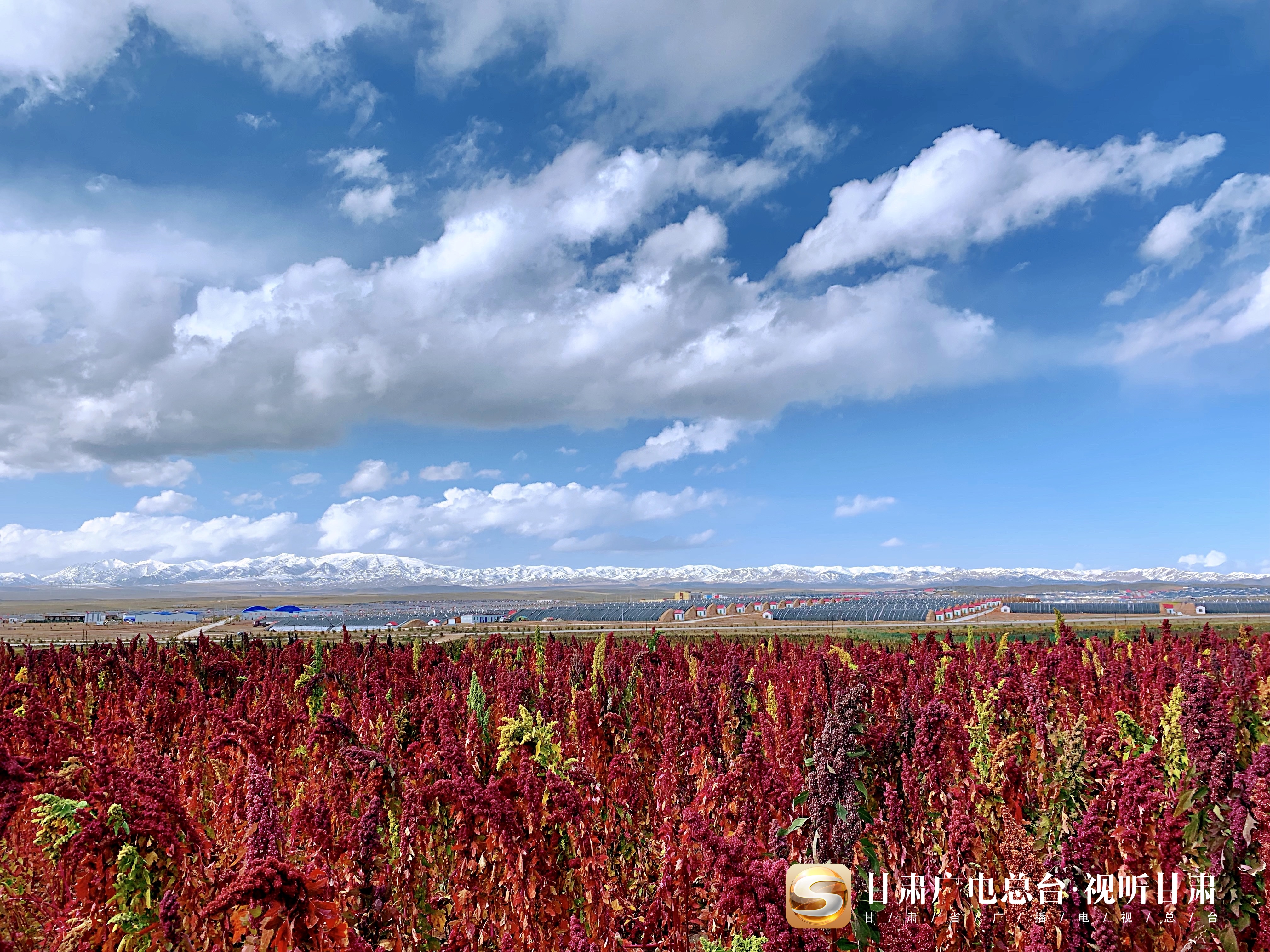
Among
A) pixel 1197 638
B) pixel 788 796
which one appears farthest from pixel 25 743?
pixel 1197 638

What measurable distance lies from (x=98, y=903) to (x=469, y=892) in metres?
1.91

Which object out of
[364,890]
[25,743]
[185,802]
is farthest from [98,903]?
[25,743]

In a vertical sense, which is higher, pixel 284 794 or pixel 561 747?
pixel 561 747

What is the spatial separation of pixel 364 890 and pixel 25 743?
6.02 meters

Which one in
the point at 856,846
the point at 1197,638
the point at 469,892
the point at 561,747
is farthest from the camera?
the point at 1197,638

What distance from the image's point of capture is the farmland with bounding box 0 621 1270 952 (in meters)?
3.17

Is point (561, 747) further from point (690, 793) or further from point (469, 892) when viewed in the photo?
point (469, 892)

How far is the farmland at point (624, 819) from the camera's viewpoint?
3172 mm

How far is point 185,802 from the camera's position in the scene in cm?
593

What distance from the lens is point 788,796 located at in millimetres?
4520

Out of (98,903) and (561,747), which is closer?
(98,903)

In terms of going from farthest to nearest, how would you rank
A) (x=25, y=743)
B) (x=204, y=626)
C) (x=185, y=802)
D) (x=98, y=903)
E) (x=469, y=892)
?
(x=204, y=626) < (x=25, y=743) < (x=185, y=802) < (x=469, y=892) < (x=98, y=903)

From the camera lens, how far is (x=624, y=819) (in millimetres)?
6176

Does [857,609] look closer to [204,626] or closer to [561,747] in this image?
[204,626]
